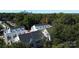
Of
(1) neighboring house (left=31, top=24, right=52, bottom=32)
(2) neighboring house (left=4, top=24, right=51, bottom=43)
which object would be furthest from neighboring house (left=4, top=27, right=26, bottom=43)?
(1) neighboring house (left=31, top=24, right=52, bottom=32)

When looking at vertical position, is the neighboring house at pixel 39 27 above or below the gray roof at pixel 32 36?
above

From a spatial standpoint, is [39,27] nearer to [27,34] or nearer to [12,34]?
[27,34]

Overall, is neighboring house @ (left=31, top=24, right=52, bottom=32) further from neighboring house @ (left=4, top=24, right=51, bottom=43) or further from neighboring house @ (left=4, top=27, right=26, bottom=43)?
neighboring house @ (left=4, top=27, right=26, bottom=43)

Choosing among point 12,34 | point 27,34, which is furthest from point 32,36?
point 12,34

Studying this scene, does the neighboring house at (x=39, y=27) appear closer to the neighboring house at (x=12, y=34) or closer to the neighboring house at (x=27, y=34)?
the neighboring house at (x=27, y=34)

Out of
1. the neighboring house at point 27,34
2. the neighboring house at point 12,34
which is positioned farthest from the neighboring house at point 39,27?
the neighboring house at point 12,34
